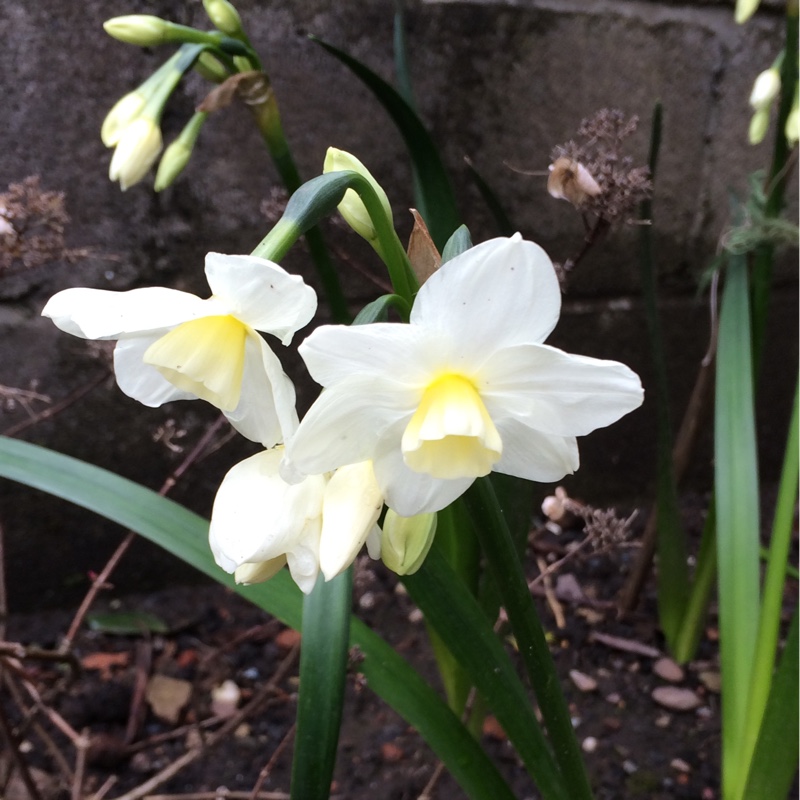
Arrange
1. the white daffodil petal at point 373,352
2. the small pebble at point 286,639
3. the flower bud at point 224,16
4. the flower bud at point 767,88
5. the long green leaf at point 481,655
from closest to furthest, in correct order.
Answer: the white daffodil petal at point 373,352 → the long green leaf at point 481,655 → the flower bud at point 224,16 → the flower bud at point 767,88 → the small pebble at point 286,639

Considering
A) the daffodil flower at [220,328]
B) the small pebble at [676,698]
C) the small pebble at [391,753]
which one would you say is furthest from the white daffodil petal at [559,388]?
the small pebble at [676,698]

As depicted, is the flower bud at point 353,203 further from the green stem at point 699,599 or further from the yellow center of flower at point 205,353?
the green stem at point 699,599

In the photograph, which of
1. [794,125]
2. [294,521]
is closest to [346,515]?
[294,521]

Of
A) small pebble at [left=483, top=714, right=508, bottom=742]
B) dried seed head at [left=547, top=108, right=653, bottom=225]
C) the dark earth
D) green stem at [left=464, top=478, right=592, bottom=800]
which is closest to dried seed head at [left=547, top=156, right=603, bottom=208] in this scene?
dried seed head at [left=547, top=108, right=653, bottom=225]

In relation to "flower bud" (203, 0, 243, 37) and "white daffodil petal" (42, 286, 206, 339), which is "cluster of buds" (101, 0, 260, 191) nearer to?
"flower bud" (203, 0, 243, 37)

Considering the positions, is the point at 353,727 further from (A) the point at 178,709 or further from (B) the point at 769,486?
(B) the point at 769,486

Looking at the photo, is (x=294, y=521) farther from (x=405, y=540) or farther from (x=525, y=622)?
(x=525, y=622)
